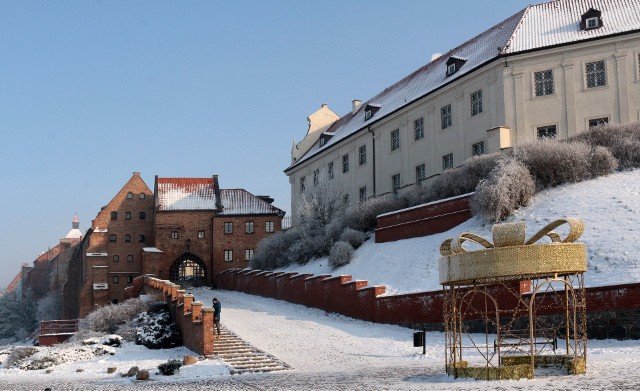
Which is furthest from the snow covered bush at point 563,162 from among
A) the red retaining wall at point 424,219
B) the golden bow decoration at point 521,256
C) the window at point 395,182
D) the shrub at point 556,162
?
the golden bow decoration at point 521,256

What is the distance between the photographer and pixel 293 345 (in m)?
23.7

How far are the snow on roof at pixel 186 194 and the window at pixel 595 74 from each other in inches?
1255

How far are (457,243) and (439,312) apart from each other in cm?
913

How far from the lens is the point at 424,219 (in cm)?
3197

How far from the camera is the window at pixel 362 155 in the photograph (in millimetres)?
47844

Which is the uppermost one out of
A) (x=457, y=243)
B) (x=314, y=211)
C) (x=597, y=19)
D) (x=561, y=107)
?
(x=597, y=19)

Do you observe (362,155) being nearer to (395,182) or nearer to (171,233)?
(395,182)

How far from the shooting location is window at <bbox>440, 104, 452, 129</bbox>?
39.3 metres

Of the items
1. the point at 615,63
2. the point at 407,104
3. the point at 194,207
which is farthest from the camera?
the point at 194,207

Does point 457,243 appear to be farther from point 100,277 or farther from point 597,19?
point 100,277

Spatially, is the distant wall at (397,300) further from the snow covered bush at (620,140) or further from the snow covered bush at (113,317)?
the snow covered bush at (620,140)

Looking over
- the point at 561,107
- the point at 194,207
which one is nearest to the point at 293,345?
the point at 561,107

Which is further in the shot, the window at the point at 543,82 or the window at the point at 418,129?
the window at the point at 418,129

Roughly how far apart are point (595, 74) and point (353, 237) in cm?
1324
